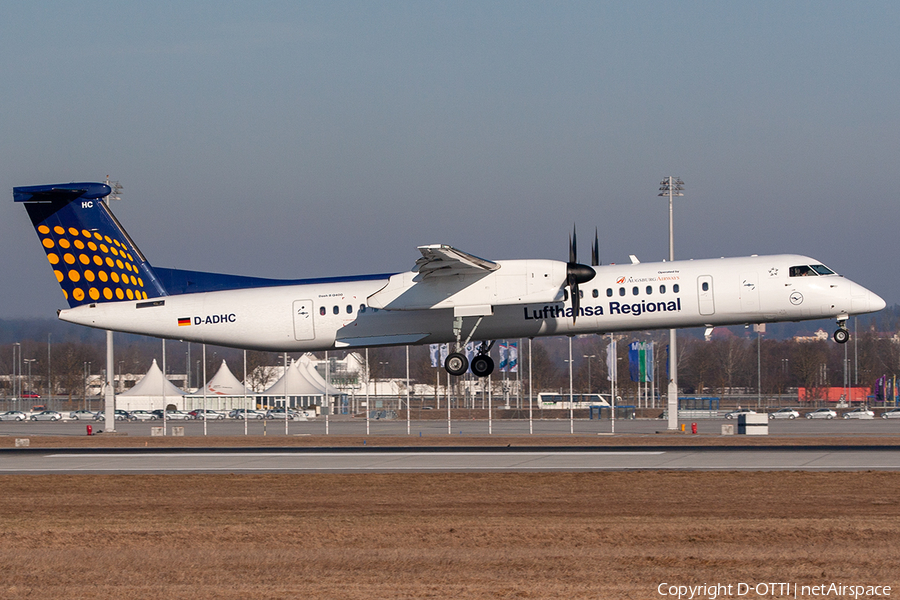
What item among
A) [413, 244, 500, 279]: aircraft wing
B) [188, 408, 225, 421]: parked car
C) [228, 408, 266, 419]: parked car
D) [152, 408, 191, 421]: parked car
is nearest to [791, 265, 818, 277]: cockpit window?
[413, 244, 500, 279]: aircraft wing

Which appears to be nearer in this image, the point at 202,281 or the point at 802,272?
the point at 802,272

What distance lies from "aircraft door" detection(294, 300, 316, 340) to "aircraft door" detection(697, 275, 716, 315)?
15.0 meters

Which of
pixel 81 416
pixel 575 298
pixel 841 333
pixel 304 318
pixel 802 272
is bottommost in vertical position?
pixel 81 416

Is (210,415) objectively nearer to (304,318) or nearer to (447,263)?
(304,318)

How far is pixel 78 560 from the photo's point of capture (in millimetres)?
17141

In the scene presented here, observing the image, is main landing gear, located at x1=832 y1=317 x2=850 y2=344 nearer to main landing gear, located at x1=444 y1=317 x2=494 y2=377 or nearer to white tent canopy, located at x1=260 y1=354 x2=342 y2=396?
main landing gear, located at x1=444 y1=317 x2=494 y2=377

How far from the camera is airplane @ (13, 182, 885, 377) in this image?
37000 mm

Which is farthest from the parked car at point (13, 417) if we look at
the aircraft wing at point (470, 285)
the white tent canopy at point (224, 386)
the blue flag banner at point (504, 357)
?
the aircraft wing at point (470, 285)

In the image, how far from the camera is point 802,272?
37.1 meters

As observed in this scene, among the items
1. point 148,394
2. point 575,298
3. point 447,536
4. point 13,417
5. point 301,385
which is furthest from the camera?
point 148,394

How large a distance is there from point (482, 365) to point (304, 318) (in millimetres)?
7278

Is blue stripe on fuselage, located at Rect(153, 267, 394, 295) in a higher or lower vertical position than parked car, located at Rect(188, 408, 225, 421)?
higher

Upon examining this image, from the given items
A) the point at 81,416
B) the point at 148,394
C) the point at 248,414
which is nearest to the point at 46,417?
the point at 81,416

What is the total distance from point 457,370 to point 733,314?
10.7 meters
